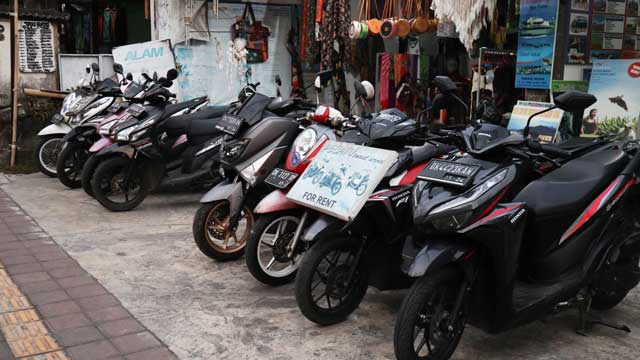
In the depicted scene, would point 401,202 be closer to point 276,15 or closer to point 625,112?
point 625,112

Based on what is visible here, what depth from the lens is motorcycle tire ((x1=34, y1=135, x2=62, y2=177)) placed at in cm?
786

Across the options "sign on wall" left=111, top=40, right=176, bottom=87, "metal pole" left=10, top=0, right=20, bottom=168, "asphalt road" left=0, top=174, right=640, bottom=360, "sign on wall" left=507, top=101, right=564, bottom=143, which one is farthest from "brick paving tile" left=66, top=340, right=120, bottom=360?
"metal pole" left=10, top=0, right=20, bottom=168

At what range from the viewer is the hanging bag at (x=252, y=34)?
8977 millimetres

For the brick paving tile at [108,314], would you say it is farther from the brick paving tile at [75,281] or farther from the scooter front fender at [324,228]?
the scooter front fender at [324,228]

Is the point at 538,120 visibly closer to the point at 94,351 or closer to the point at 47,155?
the point at 94,351

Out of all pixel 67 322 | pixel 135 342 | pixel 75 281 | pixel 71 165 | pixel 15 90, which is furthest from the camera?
pixel 15 90

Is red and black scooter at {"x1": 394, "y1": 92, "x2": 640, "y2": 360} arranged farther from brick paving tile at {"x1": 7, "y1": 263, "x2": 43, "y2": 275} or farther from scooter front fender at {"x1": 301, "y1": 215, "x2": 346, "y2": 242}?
brick paving tile at {"x1": 7, "y1": 263, "x2": 43, "y2": 275}

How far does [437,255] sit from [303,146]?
1607 millimetres

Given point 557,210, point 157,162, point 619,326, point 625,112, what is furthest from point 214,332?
point 625,112

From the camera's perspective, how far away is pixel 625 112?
542 cm

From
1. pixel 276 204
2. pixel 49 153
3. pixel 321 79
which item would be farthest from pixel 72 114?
pixel 276 204

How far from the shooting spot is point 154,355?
335 cm

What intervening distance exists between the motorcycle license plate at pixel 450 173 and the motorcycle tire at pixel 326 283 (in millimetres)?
653

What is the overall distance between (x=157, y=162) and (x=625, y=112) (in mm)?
4348
